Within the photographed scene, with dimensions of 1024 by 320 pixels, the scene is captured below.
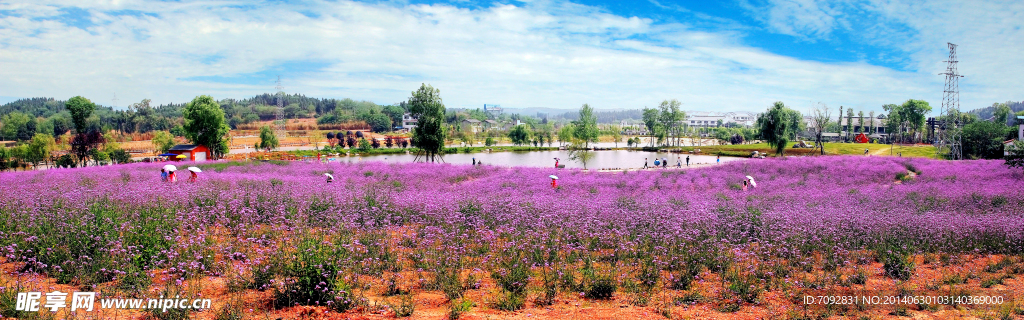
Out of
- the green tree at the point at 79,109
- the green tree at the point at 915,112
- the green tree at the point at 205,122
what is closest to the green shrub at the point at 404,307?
the green tree at the point at 205,122

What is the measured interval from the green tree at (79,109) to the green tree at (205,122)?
35.8 feet

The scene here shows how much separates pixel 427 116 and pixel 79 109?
39081 millimetres

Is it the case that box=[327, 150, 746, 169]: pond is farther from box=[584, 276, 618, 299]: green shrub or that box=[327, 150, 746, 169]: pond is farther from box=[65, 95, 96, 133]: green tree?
box=[584, 276, 618, 299]: green shrub

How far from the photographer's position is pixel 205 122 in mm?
54500

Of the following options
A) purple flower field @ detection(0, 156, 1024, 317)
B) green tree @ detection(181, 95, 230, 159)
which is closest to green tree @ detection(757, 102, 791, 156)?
purple flower field @ detection(0, 156, 1024, 317)

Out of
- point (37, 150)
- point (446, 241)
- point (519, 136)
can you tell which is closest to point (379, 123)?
point (519, 136)

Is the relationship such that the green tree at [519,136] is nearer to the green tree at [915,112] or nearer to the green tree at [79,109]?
the green tree at [79,109]

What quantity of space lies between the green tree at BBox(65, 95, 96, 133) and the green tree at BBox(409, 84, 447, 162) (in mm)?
36849

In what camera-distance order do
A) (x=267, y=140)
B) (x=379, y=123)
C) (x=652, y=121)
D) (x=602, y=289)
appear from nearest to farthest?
(x=602, y=289) → (x=267, y=140) → (x=652, y=121) → (x=379, y=123)

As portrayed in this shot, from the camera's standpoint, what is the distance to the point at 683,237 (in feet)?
33.9

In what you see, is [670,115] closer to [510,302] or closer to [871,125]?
[871,125]

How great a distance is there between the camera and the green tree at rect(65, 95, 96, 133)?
2147 inches

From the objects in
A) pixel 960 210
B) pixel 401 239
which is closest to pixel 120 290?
pixel 401 239

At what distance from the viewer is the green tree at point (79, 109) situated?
54.5 m
